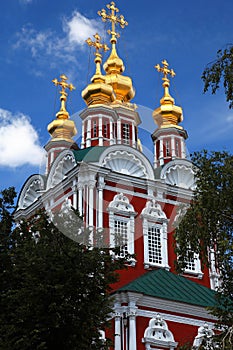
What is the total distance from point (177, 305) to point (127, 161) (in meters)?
5.87

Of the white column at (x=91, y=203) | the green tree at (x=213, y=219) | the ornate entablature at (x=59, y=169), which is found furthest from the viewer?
the ornate entablature at (x=59, y=169)

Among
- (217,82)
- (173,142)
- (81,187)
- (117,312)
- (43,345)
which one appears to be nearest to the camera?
(43,345)

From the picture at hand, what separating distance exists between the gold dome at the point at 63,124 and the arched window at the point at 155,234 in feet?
20.9

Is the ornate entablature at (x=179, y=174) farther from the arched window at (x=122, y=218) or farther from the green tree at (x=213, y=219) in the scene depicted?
the green tree at (x=213, y=219)

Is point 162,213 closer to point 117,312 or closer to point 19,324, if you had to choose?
point 117,312

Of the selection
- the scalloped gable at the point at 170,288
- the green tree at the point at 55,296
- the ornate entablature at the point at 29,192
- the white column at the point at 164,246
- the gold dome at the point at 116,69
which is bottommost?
the green tree at the point at 55,296

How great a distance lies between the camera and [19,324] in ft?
38.7

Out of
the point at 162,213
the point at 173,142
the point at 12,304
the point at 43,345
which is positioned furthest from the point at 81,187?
the point at 43,345

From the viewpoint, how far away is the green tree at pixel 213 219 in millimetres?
11227

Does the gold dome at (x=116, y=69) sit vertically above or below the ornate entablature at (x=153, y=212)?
above

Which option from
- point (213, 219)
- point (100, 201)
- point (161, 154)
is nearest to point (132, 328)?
point (100, 201)

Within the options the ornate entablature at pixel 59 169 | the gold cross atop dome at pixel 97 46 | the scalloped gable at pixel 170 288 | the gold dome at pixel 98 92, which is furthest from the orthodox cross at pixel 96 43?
the scalloped gable at pixel 170 288

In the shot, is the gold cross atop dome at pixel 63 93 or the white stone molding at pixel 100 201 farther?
the gold cross atop dome at pixel 63 93

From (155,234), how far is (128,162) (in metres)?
2.63
